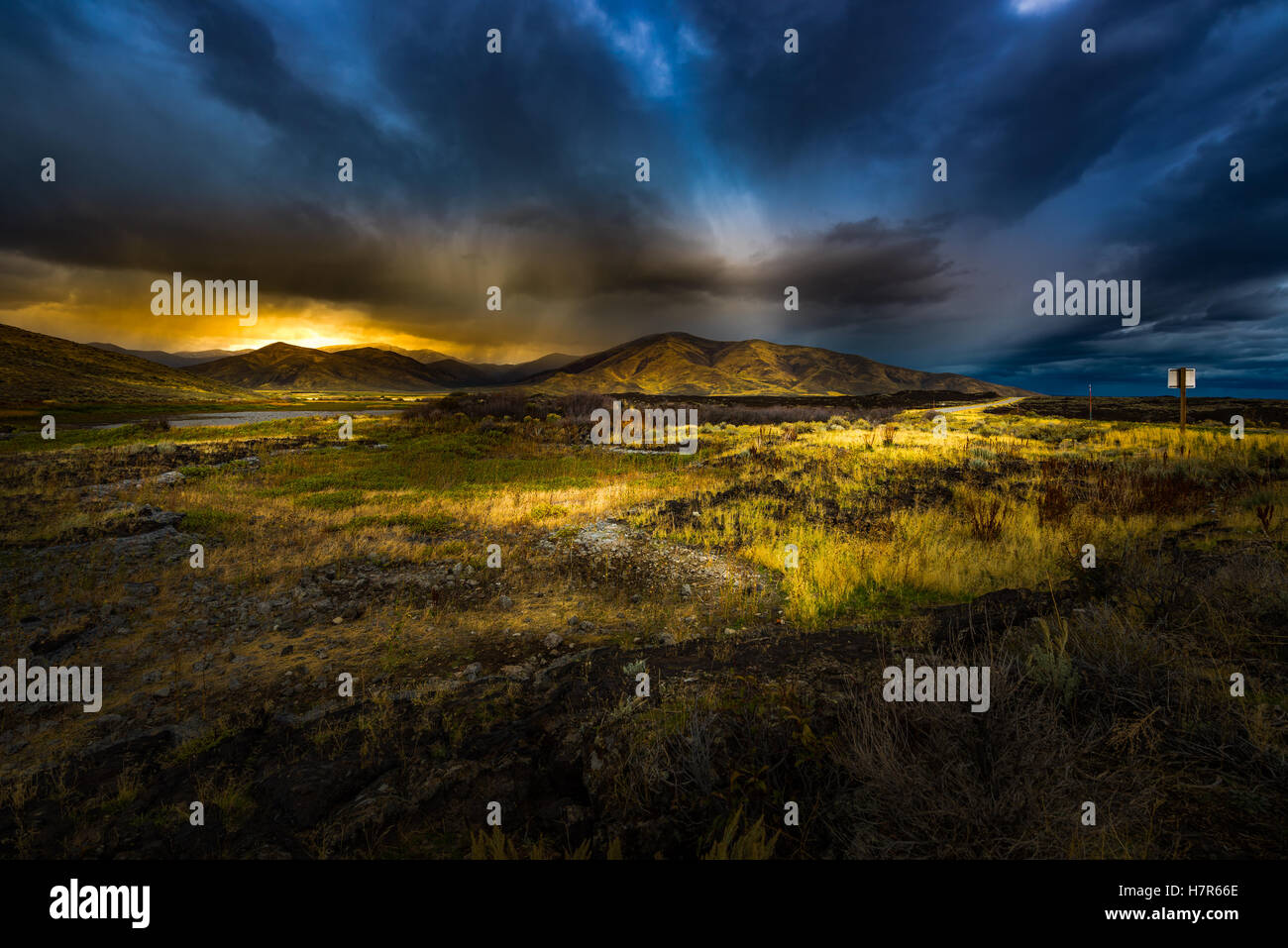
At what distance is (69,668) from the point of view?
5.78 meters

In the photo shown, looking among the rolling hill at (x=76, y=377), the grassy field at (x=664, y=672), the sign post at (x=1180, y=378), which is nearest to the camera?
the grassy field at (x=664, y=672)

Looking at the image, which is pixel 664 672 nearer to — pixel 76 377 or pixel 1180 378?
pixel 1180 378

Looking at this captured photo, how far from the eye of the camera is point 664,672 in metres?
4.78

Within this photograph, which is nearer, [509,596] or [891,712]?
[891,712]

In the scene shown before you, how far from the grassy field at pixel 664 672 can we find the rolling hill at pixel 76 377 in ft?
262

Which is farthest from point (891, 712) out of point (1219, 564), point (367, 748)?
point (1219, 564)

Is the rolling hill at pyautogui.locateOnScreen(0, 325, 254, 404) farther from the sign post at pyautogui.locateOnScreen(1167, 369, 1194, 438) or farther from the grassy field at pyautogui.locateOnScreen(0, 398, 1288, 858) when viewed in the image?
the sign post at pyautogui.locateOnScreen(1167, 369, 1194, 438)

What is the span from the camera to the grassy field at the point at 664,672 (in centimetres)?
265

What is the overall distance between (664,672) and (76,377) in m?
144

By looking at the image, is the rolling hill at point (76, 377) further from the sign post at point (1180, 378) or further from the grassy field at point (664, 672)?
the sign post at point (1180, 378)

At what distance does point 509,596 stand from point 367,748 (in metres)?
4.07

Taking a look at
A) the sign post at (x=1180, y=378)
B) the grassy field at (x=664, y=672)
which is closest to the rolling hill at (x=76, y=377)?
the grassy field at (x=664, y=672)

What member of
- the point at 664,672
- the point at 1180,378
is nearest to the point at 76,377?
the point at 664,672

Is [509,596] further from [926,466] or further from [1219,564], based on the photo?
[926,466]
